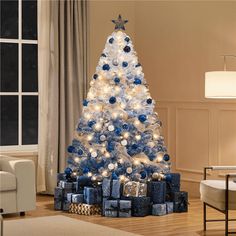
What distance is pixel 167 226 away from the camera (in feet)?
23.1

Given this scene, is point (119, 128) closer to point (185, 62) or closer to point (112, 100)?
point (112, 100)

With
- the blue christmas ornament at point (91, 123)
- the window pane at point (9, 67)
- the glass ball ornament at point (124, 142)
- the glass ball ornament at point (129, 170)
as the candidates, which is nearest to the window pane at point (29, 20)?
the window pane at point (9, 67)

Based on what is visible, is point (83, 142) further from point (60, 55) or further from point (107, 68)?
point (60, 55)

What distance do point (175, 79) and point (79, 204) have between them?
7.89 ft

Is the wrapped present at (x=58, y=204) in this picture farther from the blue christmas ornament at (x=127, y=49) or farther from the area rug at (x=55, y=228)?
the blue christmas ornament at (x=127, y=49)

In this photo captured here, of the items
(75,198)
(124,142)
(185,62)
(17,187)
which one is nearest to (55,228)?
(17,187)

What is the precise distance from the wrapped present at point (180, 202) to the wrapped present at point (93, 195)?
2.76 ft

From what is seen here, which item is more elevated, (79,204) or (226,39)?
(226,39)

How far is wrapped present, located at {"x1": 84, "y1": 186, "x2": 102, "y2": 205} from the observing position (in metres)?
7.66

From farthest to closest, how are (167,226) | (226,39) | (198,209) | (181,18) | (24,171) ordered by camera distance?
(181,18)
(226,39)
(198,209)
(24,171)
(167,226)

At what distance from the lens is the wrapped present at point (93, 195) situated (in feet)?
25.1

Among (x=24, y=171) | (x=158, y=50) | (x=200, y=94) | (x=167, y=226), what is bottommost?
(x=167, y=226)

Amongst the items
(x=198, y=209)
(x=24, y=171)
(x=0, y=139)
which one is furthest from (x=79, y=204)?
(x=0, y=139)

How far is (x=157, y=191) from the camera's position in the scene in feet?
25.2
